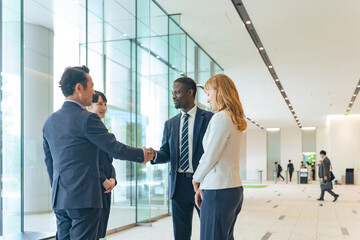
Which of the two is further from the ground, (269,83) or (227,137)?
(269,83)

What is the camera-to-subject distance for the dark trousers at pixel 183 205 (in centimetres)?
298

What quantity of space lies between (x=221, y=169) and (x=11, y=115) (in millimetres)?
2975

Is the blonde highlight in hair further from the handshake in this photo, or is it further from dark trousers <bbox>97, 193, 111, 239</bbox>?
dark trousers <bbox>97, 193, 111, 239</bbox>

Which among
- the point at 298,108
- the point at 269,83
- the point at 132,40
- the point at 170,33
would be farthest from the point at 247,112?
the point at 132,40

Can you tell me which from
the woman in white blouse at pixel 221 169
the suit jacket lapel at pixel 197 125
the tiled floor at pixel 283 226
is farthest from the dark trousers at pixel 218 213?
the tiled floor at pixel 283 226

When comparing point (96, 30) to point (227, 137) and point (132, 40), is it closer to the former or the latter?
point (132, 40)

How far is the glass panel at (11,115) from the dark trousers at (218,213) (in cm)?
274

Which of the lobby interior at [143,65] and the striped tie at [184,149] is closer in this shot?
the striped tie at [184,149]

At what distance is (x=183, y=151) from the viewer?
9.92ft

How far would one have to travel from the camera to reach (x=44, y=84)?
29.0ft

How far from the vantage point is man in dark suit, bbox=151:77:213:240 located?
9.80ft

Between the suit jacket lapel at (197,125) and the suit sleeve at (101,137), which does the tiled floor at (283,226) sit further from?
the suit sleeve at (101,137)

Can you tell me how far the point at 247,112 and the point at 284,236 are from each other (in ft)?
59.1

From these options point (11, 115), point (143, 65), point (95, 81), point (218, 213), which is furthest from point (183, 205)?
point (143, 65)
